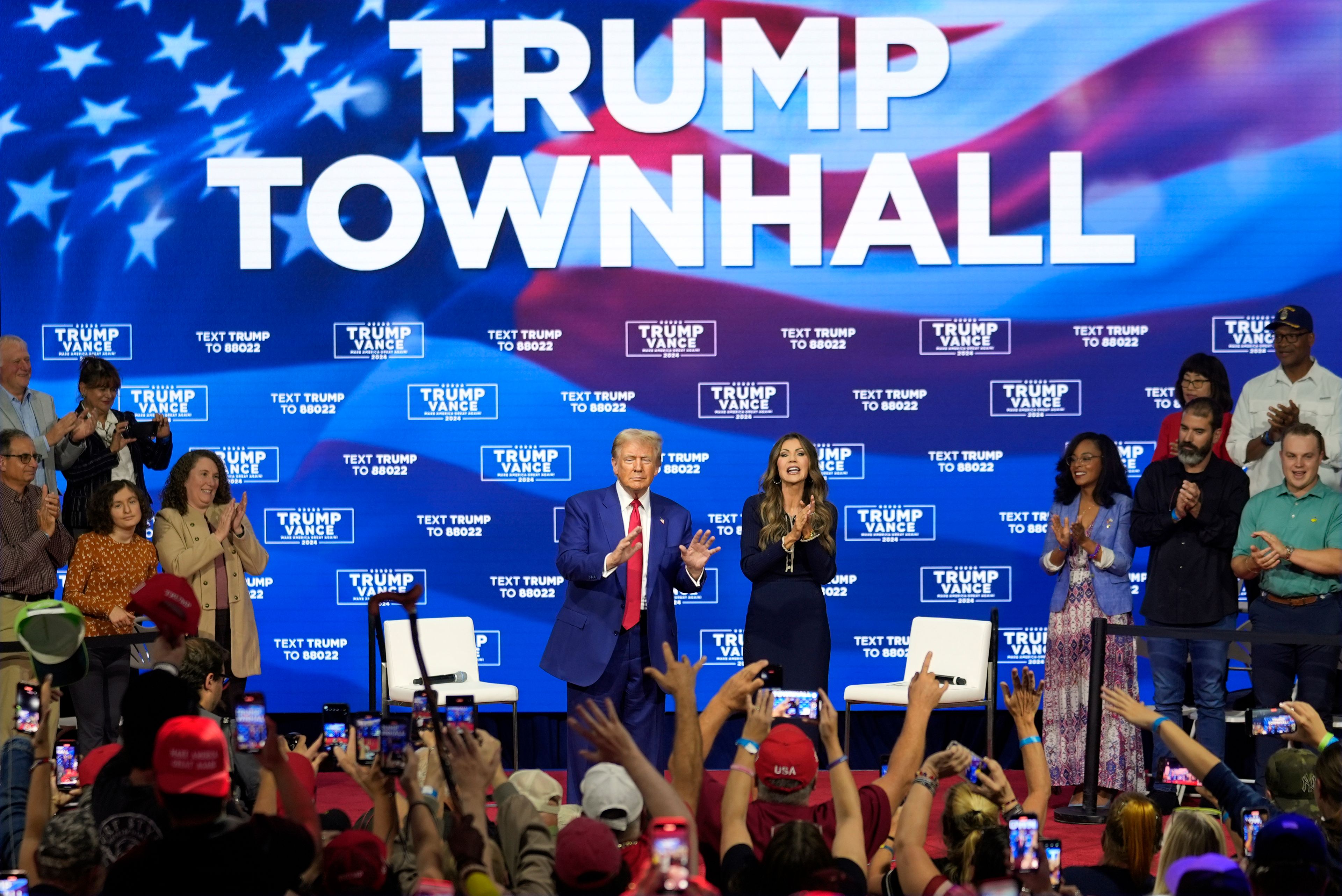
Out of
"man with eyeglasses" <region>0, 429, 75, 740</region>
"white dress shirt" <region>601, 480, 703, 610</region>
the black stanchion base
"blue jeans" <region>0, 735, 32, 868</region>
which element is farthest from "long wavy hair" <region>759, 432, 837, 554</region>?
"blue jeans" <region>0, 735, 32, 868</region>

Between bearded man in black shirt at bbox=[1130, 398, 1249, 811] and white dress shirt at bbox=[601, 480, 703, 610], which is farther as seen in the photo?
bearded man in black shirt at bbox=[1130, 398, 1249, 811]

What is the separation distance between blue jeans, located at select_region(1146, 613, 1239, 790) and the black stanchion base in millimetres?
374

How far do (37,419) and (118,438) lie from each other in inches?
16.0

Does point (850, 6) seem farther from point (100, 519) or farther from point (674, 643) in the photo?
point (100, 519)

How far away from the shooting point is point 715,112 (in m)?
7.43

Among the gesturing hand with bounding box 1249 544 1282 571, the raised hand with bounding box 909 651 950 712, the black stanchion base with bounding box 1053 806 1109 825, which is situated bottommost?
the black stanchion base with bounding box 1053 806 1109 825

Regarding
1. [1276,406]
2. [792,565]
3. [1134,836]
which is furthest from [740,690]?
[1276,406]

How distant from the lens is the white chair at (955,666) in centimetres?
665

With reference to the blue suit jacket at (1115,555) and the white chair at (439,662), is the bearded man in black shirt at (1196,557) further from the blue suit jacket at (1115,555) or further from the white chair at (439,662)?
the white chair at (439,662)

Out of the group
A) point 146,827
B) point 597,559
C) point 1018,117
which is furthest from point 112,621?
point 1018,117

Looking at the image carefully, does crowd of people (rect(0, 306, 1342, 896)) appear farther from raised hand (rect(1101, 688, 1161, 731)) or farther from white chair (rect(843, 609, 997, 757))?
white chair (rect(843, 609, 997, 757))

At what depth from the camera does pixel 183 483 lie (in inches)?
252

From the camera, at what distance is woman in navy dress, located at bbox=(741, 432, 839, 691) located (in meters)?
5.78

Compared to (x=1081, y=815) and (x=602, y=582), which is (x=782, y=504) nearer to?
(x=602, y=582)
